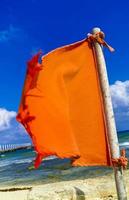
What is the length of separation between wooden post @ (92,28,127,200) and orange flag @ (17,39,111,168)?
0.08 metres

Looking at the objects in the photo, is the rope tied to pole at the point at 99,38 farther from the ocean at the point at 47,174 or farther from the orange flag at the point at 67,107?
the ocean at the point at 47,174

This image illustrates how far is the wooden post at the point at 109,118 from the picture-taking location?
5.43 metres

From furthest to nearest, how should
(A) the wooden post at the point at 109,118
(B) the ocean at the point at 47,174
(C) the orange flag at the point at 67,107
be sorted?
1. (B) the ocean at the point at 47,174
2. (A) the wooden post at the point at 109,118
3. (C) the orange flag at the point at 67,107

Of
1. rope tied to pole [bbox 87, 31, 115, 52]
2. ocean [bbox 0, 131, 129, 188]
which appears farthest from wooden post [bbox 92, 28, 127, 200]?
ocean [bbox 0, 131, 129, 188]

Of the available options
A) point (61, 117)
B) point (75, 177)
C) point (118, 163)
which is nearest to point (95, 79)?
point (61, 117)

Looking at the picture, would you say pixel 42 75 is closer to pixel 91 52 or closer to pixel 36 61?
pixel 36 61

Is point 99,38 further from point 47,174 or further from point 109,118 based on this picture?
point 47,174

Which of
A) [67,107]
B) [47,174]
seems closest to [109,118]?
[67,107]

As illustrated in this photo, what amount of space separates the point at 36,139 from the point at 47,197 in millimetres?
4873

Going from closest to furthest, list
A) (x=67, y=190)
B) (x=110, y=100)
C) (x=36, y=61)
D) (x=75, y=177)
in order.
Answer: (x=36, y=61)
(x=110, y=100)
(x=67, y=190)
(x=75, y=177)

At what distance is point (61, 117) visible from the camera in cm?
539

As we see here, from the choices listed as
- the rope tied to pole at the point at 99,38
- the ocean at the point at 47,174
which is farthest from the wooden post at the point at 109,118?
the ocean at the point at 47,174

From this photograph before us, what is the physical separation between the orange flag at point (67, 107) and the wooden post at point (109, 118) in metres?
0.08

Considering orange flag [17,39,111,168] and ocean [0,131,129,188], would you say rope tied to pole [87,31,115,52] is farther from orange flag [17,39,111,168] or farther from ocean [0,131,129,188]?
ocean [0,131,129,188]
